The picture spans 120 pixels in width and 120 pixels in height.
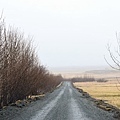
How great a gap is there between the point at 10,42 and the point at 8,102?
17.2ft

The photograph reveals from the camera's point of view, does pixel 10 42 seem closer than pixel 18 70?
Yes

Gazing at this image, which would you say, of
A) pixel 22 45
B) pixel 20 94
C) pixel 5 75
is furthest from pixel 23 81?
pixel 5 75

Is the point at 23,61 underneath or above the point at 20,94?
above

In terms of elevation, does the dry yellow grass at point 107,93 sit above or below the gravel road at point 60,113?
above

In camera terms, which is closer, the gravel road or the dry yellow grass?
the gravel road

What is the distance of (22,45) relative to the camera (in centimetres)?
3578

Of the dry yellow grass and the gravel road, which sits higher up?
the dry yellow grass

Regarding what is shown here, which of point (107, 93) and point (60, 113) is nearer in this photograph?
point (60, 113)

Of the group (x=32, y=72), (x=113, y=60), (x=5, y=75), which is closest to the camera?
(x=113, y=60)

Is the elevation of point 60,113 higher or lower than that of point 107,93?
lower

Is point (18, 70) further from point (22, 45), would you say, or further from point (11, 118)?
point (11, 118)

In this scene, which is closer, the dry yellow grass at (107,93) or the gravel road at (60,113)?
the gravel road at (60,113)

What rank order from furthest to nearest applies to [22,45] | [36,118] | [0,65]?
[22,45]
[0,65]
[36,118]

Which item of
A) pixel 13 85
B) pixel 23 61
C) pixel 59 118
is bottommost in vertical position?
pixel 59 118
